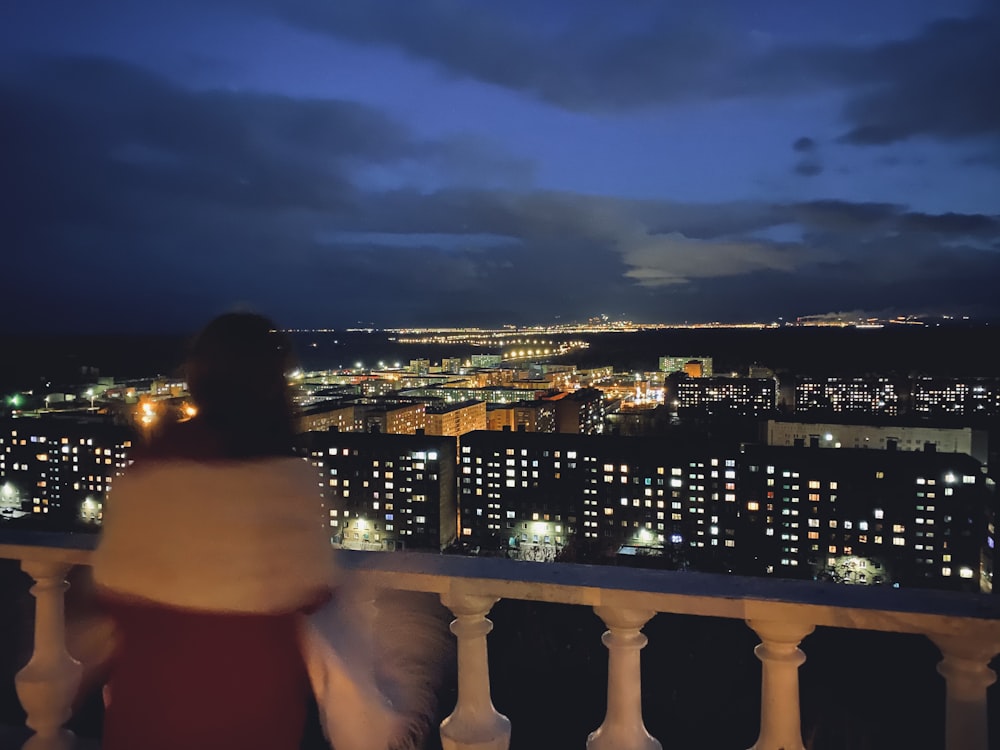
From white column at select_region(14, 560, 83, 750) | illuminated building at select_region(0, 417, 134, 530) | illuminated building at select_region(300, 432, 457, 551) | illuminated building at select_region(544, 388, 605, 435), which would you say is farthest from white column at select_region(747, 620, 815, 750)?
illuminated building at select_region(544, 388, 605, 435)

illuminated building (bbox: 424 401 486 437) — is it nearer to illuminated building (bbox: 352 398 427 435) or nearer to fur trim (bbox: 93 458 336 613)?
illuminated building (bbox: 352 398 427 435)

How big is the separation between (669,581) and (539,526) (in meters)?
33.5

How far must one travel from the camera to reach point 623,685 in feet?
4.39

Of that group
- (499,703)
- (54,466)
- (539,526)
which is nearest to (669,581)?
(499,703)

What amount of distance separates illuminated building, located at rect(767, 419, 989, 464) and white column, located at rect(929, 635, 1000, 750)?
Result: 37.0 metres

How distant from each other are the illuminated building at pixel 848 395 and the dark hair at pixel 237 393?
5857 centimetres

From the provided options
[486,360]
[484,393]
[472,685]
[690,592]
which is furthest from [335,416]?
[486,360]

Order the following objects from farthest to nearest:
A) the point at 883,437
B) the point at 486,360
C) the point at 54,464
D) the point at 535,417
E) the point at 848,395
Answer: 1. the point at 486,360
2. the point at 848,395
3. the point at 535,417
4. the point at 883,437
5. the point at 54,464

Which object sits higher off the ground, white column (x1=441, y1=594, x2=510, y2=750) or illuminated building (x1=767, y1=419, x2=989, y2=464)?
white column (x1=441, y1=594, x2=510, y2=750)

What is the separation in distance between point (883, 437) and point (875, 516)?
30.9ft

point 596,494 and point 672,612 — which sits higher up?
point 672,612

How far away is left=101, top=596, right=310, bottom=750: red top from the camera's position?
112 centimetres

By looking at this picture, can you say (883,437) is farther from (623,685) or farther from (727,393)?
(623,685)

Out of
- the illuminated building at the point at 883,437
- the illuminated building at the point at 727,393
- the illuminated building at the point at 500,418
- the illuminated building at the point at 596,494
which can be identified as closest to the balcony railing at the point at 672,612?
the illuminated building at the point at 596,494
